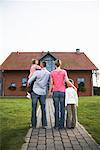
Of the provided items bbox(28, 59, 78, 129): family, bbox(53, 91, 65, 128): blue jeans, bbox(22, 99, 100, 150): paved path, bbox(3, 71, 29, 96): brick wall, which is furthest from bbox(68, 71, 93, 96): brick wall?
bbox(22, 99, 100, 150): paved path

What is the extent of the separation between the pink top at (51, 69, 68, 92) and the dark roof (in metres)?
25.9

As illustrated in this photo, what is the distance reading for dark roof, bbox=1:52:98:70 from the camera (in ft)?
115

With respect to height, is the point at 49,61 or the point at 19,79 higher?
the point at 49,61

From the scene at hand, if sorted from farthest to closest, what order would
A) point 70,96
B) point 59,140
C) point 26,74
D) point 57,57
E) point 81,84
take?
point 57,57 → point 26,74 → point 81,84 → point 70,96 → point 59,140

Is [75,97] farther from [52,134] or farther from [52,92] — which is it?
[52,134]

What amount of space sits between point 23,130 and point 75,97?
5.15 feet

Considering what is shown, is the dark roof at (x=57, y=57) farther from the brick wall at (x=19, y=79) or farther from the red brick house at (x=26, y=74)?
the brick wall at (x=19, y=79)

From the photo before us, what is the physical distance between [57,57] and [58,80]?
28.7 m

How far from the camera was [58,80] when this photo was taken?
25.3ft

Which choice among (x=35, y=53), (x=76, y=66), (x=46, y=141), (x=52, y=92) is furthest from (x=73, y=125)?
(x=35, y=53)

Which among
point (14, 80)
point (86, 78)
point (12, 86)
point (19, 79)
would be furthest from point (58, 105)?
point (14, 80)

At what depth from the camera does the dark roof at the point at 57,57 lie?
34906mm

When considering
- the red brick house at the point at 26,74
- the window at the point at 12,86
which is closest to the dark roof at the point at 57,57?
the red brick house at the point at 26,74

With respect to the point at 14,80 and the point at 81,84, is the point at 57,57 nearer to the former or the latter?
the point at 81,84
